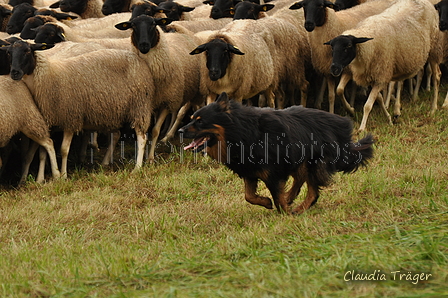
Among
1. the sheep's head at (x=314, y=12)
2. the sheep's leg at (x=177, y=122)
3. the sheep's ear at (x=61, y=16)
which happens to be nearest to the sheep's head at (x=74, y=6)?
the sheep's ear at (x=61, y=16)

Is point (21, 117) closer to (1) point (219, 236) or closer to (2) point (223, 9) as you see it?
(1) point (219, 236)

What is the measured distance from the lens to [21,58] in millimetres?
8586

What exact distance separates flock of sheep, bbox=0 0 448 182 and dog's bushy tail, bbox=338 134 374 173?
3.82 m

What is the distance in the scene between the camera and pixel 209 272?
4.30 m

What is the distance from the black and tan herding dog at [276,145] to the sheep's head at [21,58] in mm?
3930

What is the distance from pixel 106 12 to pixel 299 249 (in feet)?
34.0

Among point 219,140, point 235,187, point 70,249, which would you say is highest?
point 219,140

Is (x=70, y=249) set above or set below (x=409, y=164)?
above

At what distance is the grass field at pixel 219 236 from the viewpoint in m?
3.91

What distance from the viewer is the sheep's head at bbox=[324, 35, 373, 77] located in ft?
33.4

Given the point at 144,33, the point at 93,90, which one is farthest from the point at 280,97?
the point at 93,90

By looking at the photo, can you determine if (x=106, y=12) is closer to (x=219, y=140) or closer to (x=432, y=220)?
(x=219, y=140)

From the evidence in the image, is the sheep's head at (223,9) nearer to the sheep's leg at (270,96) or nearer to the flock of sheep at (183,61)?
the flock of sheep at (183,61)

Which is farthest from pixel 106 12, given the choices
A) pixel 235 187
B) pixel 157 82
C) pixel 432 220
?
pixel 432 220
